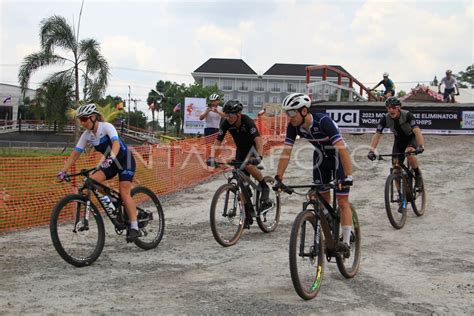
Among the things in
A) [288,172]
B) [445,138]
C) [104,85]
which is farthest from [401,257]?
[104,85]

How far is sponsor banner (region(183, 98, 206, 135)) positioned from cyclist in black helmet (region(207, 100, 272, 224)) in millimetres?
41509

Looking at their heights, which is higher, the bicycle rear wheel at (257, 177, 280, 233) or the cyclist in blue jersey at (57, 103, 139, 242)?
the cyclist in blue jersey at (57, 103, 139, 242)

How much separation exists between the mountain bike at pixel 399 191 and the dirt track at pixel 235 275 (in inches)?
9.0

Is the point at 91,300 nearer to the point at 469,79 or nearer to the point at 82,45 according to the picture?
→ the point at 82,45

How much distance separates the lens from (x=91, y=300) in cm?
500

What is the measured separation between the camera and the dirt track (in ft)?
16.1

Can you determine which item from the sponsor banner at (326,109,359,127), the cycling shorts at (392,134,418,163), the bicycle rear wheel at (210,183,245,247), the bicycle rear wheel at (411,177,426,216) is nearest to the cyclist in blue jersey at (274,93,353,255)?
the bicycle rear wheel at (210,183,245,247)

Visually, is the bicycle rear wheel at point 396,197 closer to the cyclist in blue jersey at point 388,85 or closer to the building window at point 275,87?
the cyclist in blue jersey at point 388,85

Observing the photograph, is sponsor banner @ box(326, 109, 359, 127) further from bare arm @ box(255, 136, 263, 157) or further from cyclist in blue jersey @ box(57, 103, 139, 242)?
cyclist in blue jersey @ box(57, 103, 139, 242)

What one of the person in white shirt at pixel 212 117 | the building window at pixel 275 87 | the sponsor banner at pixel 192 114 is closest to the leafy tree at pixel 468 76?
the building window at pixel 275 87

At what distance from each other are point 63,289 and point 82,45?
24.1 m

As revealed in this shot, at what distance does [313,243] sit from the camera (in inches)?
206

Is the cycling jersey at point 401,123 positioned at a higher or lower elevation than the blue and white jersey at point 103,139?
higher

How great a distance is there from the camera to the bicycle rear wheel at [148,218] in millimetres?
7027
